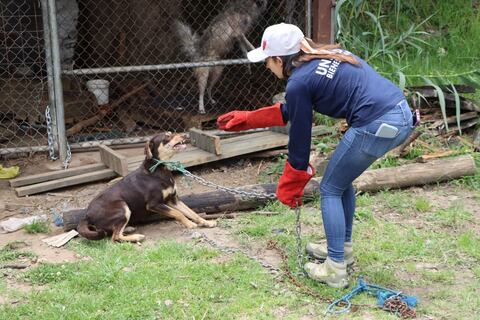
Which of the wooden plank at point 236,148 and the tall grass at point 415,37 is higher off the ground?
the tall grass at point 415,37

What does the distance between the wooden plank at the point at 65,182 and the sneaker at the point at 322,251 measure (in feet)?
Answer: 9.50

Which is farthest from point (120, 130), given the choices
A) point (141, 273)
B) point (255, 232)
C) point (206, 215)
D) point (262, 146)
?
point (141, 273)

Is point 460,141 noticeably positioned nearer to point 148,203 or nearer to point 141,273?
point 148,203

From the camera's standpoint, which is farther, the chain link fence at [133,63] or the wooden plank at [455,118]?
the chain link fence at [133,63]

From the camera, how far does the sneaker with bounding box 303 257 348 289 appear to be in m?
4.20

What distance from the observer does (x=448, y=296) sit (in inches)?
162

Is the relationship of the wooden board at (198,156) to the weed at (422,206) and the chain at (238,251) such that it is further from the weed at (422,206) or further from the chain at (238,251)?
the weed at (422,206)

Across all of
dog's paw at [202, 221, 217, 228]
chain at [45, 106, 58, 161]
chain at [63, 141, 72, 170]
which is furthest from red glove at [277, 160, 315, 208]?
chain at [45, 106, 58, 161]

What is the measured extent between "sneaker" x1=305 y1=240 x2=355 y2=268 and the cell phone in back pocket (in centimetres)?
97

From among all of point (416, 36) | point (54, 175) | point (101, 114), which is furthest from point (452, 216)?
point (416, 36)

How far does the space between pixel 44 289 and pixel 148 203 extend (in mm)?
1313

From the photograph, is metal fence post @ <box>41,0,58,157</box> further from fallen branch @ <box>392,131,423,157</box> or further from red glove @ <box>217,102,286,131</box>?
fallen branch @ <box>392,131,423,157</box>

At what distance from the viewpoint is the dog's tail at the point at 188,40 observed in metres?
9.18

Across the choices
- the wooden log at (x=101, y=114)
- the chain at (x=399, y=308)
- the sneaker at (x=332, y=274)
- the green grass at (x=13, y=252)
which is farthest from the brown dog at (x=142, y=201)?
the wooden log at (x=101, y=114)
